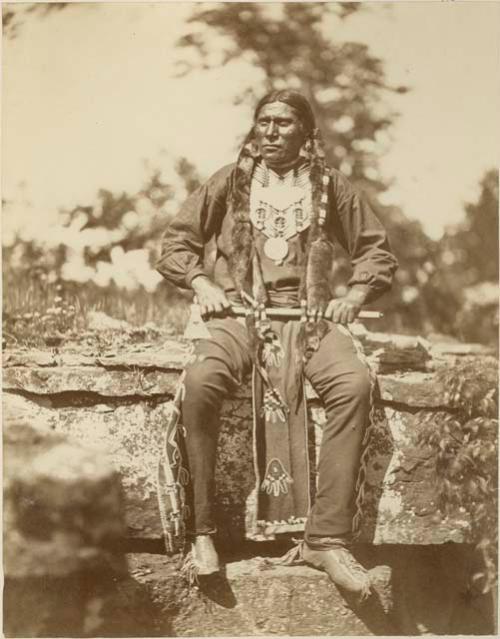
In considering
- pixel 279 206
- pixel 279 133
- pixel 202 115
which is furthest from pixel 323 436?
pixel 202 115

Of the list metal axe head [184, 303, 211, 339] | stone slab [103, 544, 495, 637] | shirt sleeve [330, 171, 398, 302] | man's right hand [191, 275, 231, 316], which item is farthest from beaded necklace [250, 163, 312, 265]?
stone slab [103, 544, 495, 637]

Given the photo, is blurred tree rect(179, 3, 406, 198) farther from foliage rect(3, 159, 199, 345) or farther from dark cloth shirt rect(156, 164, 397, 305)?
foliage rect(3, 159, 199, 345)

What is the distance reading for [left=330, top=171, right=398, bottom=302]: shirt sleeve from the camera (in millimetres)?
3311

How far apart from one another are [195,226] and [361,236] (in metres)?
0.65

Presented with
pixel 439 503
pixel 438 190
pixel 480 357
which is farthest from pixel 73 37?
pixel 439 503

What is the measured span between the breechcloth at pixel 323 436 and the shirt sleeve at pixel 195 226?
1.34 ft

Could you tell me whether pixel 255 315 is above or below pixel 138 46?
below

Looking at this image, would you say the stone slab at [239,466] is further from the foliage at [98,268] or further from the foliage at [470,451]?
the foliage at [98,268]

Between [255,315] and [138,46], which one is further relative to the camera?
[138,46]

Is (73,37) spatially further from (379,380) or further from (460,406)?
(460,406)

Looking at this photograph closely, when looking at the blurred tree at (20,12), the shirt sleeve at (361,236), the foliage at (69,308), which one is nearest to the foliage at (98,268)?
the foliage at (69,308)

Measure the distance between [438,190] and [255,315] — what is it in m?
0.94

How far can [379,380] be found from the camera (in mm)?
3184

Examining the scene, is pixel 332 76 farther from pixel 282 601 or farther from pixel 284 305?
pixel 282 601
